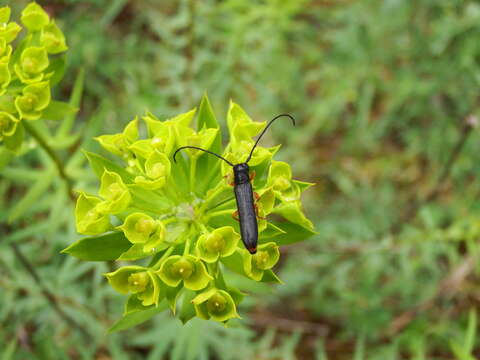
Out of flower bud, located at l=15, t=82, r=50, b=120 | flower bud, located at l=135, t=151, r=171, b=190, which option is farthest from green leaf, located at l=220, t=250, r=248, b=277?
flower bud, located at l=15, t=82, r=50, b=120

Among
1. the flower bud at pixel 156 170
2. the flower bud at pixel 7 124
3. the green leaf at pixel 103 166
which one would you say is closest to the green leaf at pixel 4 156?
the flower bud at pixel 7 124

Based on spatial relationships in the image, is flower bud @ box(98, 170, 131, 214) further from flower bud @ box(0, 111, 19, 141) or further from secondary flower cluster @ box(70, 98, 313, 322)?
flower bud @ box(0, 111, 19, 141)

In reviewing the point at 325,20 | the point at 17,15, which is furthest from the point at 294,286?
the point at 17,15

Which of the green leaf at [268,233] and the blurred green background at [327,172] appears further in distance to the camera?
the blurred green background at [327,172]

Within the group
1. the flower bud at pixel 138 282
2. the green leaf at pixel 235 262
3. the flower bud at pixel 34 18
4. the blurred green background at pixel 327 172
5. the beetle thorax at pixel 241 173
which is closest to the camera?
the flower bud at pixel 138 282

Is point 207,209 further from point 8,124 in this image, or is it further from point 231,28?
point 231,28

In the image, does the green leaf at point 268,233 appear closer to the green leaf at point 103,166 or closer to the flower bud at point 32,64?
the green leaf at point 103,166

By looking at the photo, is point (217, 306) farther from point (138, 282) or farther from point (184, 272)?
point (138, 282)

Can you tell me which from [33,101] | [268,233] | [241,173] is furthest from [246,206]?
[33,101]
